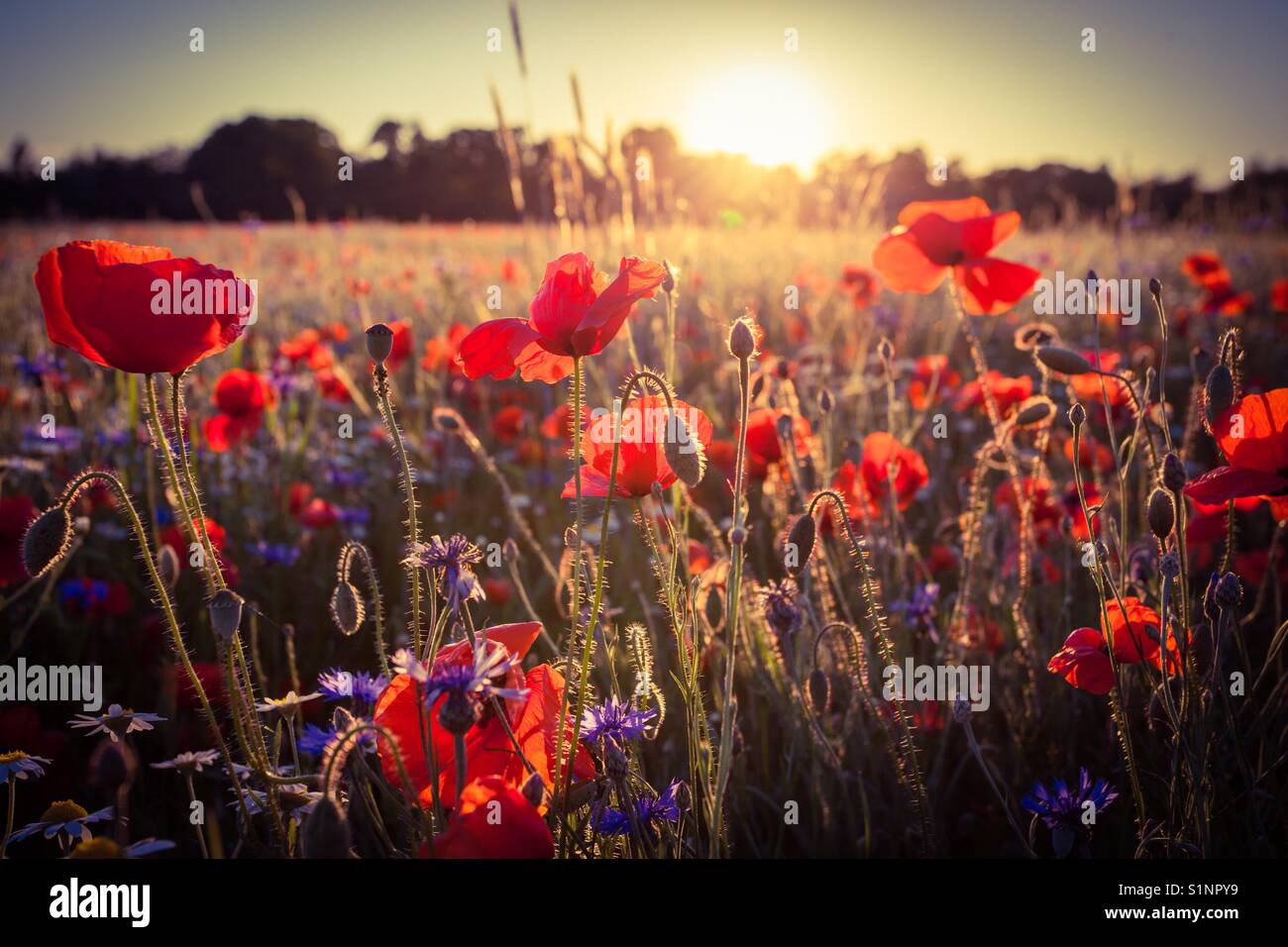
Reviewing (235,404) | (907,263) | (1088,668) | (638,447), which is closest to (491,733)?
(638,447)

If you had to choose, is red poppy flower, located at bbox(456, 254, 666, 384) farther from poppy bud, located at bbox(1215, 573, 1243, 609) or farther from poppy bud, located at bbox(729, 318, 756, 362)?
poppy bud, located at bbox(1215, 573, 1243, 609)

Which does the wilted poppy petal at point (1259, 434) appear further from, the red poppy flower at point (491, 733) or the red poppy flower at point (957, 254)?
the red poppy flower at point (491, 733)

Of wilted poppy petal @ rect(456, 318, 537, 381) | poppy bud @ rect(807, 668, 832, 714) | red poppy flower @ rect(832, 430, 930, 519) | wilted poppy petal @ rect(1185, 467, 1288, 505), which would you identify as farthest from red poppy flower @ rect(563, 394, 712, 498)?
red poppy flower @ rect(832, 430, 930, 519)

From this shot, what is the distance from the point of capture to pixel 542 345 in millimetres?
1075

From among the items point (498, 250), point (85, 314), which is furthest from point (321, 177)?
point (85, 314)

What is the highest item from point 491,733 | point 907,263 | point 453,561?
point 907,263

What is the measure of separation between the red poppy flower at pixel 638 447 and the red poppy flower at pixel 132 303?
1.46 feet

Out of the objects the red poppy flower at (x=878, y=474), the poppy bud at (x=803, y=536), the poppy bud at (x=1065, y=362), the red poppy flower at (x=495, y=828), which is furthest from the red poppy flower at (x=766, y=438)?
the red poppy flower at (x=495, y=828)

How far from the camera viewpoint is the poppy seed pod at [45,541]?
0.99m

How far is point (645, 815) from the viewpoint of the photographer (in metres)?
1.11

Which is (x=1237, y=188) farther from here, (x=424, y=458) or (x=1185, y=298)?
(x=424, y=458)

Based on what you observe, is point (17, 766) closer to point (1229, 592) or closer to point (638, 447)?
point (638, 447)

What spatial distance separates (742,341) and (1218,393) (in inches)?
26.8

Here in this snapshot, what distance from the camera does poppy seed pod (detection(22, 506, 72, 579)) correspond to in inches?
38.9
